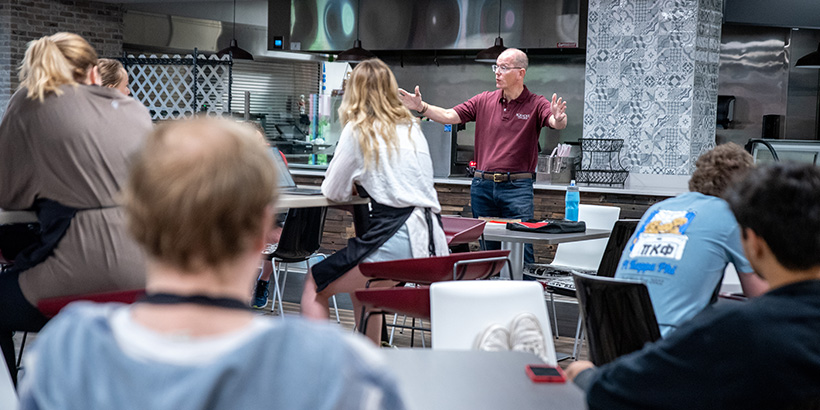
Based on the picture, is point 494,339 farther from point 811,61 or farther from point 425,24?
point 811,61

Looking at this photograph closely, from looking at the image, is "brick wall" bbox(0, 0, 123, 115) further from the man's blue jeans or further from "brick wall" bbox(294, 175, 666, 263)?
the man's blue jeans

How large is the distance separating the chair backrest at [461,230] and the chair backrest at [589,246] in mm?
867

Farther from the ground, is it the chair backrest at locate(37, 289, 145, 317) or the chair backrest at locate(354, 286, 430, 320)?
the chair backrest at locate(37, 289, 145, 317)

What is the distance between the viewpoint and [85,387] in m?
0.83

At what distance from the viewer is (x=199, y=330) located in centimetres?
82

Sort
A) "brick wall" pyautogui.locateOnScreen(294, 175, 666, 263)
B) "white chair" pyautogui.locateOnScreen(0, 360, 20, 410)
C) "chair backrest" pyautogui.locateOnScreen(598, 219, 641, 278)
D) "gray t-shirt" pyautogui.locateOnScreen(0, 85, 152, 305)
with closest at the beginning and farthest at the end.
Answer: "white chair" pyautogui.locateOnScreen(0, 360, 20, 410)
"gray t-shirt" pyautogui.locateOnScreen(0, 85, 152, 305)
"chair backrest" pyautogui.locateOnScreen(598, 219, 641, 278)
"brick wall" pyautogui.locateOnScreen(294, 175, 666, 263)

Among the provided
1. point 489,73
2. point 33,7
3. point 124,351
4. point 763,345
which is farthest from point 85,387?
point 33,7

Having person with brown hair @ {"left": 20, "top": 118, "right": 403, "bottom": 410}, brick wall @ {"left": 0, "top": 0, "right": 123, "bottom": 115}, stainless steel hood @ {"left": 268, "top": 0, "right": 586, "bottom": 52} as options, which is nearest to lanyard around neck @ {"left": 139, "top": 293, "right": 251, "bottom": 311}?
person with brown hair @ {"left": 20, "top": 118, "right": 403, "bottom": 410}

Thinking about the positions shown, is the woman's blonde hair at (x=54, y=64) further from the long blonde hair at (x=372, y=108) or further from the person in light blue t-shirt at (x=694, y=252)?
the person in light blue t-shirt at (x=694, y=252)

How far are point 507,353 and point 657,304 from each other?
0.81m

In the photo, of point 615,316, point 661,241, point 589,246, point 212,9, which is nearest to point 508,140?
point 589,246

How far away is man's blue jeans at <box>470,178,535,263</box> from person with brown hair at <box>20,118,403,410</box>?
3871mm

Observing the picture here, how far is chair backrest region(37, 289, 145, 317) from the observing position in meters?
2.19

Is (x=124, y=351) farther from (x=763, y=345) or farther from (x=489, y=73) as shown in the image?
(x=489, y=73)
